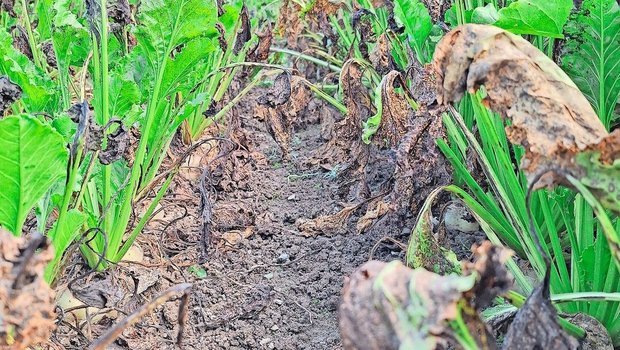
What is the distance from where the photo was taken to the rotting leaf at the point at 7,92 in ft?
4.18

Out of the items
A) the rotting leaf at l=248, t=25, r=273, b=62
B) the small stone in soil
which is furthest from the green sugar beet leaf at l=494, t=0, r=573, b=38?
the rotting leaf at l=248, t=25, r=273, b=62

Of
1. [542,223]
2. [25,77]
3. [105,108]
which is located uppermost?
[25,77]

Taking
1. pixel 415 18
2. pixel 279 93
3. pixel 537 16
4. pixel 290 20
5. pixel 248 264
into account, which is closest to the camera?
pixel 537 16

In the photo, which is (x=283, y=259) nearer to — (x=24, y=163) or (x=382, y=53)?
(x=382, y=53)

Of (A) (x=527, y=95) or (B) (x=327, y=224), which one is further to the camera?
(B) (x=327, y=224)

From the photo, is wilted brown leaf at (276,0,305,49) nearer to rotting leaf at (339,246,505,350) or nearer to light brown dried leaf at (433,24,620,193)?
light brown dried leaf at (433,24,620,193)

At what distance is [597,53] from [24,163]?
1212mm

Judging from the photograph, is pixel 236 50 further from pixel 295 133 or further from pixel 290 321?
pixel 290 321

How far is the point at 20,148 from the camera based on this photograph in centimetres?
105

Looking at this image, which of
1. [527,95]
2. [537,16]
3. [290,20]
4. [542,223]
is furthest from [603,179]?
[290,20]

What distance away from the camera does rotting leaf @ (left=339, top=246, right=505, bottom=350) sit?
2.18ft

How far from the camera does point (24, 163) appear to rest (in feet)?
3.56

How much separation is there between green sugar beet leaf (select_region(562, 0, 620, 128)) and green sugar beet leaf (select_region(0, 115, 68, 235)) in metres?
1.12

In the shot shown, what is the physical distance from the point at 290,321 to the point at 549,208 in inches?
27.1
